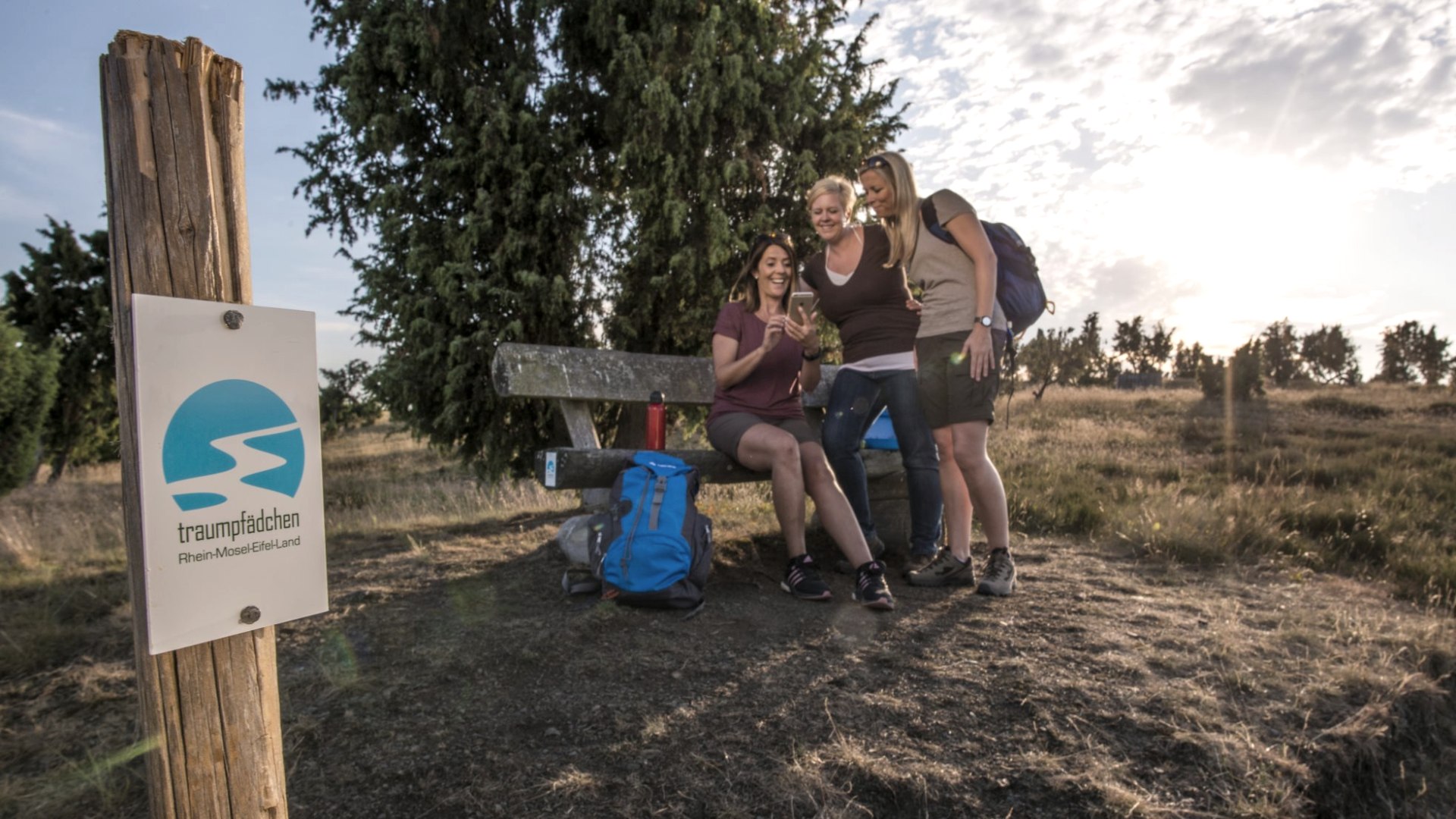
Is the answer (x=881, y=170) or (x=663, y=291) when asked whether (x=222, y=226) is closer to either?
(x=881, y=170)

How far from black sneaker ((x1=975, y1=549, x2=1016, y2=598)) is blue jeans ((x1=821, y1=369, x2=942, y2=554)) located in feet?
1.34

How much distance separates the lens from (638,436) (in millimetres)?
7508

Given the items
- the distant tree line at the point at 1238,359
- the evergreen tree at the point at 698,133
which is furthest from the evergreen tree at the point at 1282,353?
the evergreen tree at the point at 698,133

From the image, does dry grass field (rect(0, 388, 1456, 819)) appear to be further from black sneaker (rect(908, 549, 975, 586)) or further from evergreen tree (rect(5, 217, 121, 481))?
evergreen tree (rect(5, 217, 121, 481))

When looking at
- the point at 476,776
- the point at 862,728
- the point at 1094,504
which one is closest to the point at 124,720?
the point at 476,776

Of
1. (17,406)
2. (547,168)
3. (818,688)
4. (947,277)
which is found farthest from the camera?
(17,406)

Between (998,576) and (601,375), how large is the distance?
2.30 m

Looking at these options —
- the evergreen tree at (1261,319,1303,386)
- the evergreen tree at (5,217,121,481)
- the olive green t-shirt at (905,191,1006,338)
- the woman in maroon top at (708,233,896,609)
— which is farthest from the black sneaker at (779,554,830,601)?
the evergreen tree at (1261,319,1303,386)

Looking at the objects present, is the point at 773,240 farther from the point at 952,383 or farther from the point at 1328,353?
the point at 1328,353

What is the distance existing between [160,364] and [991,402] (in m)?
3.35

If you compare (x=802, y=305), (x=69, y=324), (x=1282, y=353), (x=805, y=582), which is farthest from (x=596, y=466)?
(x=1282, y=353)

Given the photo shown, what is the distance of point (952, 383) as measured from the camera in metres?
3.84

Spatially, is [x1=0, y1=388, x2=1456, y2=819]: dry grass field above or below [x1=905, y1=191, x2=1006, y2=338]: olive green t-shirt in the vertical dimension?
below

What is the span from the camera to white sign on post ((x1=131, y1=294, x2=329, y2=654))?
1.34m
